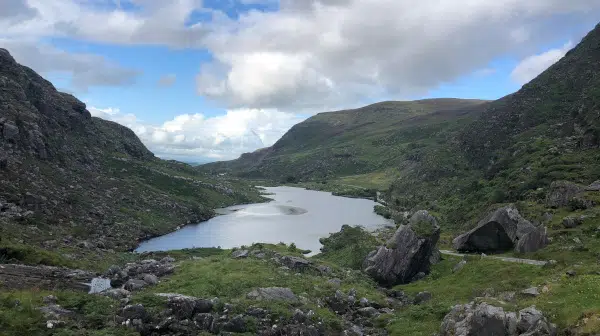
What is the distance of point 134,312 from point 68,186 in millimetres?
66926

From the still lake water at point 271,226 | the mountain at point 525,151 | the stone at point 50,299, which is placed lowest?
the still lake water at point 271,226

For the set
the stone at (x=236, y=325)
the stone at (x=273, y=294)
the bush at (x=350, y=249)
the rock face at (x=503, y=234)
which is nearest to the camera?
the stone at (x=236, y=325)

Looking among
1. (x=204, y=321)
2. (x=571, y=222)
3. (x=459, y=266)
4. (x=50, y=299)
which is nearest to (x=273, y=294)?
(x=204, y=321)

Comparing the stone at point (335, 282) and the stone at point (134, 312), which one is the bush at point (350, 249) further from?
the stone at point (134, 312)

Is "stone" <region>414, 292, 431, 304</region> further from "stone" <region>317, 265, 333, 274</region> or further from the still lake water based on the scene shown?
the still lake water

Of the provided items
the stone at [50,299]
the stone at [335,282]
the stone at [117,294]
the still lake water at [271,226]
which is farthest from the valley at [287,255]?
the still lake water at [271,226]

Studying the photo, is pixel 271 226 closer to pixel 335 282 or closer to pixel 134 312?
pixel 335 282

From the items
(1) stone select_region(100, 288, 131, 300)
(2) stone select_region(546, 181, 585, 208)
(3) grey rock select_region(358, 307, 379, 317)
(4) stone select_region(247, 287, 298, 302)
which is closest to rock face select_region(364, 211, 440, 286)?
(3) grey rock select_region(358, 307, 379, 317)

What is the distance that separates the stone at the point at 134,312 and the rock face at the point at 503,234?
40889mm

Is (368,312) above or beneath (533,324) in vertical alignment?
beneath

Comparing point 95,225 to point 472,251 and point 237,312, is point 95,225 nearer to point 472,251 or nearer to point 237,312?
point 237,312

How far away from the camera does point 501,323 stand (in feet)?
80.1

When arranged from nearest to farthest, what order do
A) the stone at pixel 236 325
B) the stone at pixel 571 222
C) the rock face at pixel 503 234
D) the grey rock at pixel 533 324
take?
the grey rock at pixel 533 324 < the stone at pixel 236 325 < the rock face at pixel 503 234 < the stone at pixel 571 222

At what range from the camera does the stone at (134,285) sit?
3648 cm
